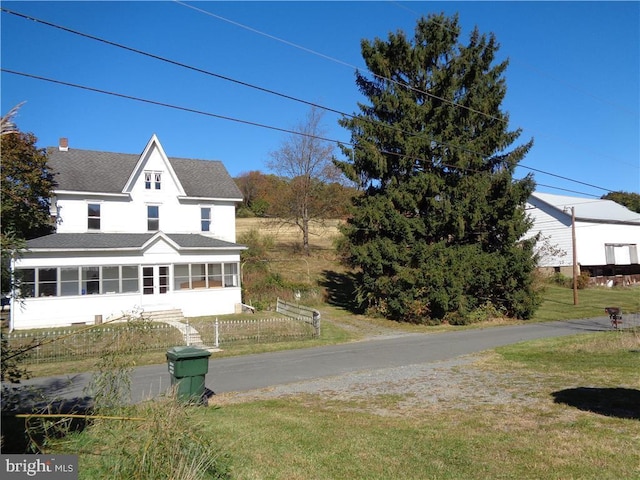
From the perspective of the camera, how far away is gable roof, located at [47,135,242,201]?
92.4 ft

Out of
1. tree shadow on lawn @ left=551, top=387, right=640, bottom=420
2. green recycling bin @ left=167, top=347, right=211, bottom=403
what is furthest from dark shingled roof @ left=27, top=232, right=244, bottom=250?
tree shadow on lawn @ left=551, top=387, right=640, bottom=420

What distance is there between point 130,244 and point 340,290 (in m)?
15.8

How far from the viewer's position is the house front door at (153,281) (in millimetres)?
26422

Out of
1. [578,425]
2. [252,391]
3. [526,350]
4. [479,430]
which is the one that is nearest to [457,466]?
[479,430]

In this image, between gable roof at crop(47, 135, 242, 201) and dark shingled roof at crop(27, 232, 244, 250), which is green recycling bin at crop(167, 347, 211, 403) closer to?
dark shingled roof at crop(27, 232, 244, 250)

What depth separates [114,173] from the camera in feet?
98.4

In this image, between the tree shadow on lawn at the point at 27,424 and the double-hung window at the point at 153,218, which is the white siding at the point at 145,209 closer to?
the double-hung window at the point at 153,218

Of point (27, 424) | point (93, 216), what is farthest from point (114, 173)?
point (27, 424)

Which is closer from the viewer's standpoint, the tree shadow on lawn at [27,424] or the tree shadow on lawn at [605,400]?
the tree shadow on lawn at [27,424]

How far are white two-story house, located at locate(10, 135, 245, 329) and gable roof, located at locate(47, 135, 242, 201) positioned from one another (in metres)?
0.06

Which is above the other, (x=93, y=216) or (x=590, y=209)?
(x=590, y=209)

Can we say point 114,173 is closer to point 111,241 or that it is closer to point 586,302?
point 111,241

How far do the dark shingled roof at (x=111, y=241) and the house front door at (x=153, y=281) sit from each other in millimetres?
1634

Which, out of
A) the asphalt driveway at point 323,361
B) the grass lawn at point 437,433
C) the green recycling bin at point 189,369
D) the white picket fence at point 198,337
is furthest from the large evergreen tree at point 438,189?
the green recycling bin at point 189,369
